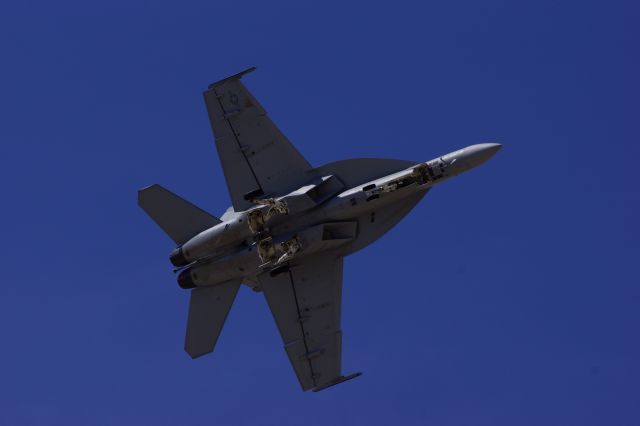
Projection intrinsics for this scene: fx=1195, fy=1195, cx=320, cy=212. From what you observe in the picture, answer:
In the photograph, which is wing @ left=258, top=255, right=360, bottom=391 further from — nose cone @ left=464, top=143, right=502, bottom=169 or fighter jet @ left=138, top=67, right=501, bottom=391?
nose cone @ left=464, top=143, right=502, bottom=169

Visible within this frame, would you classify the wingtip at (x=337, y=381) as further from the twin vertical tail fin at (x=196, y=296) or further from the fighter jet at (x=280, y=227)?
the twin vertical tail fin at (x=196, y=296)

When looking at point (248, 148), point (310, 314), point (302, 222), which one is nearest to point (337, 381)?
point (310, 314)

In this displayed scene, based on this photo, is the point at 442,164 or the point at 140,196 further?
the point at 140,196

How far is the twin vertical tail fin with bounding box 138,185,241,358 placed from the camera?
40062 mm

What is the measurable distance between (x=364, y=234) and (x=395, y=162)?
8.50 ft

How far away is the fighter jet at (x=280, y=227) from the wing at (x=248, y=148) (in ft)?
0.11

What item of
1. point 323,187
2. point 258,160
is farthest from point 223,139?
point 323,187

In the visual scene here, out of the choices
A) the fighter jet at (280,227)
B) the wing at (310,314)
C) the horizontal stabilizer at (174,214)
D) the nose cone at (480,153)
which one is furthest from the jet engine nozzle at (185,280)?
the nose cone at (480,153)

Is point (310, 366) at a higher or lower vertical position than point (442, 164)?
lower

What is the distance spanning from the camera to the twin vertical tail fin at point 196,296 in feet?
131

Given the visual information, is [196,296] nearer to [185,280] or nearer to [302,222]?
[185,280]

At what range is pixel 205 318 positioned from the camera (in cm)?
4025

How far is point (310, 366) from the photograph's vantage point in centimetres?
3988

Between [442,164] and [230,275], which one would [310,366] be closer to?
[230,275]
